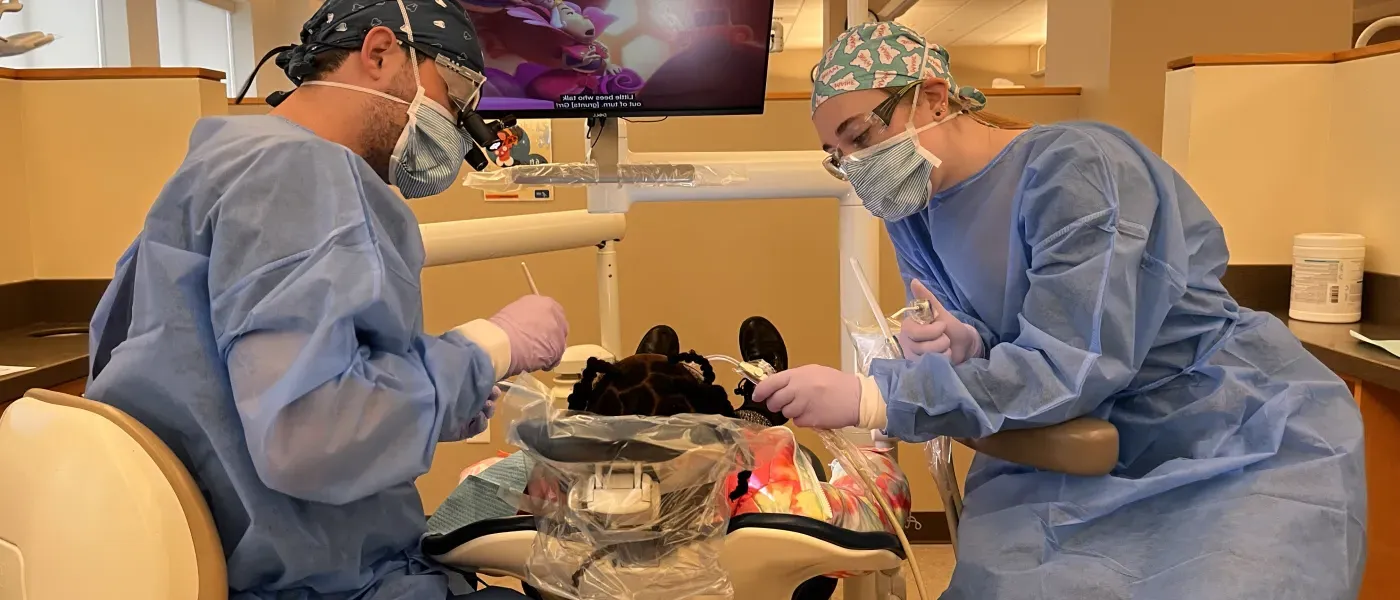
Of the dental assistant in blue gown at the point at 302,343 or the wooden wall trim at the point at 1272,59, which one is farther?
the wooden wall trim at the point at 1272,59

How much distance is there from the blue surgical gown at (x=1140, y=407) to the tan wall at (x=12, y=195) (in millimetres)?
2082

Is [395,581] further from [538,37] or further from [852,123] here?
[538,37]

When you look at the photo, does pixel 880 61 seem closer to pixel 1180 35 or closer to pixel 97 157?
pixel 1180 35

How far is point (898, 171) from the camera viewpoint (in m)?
1.42

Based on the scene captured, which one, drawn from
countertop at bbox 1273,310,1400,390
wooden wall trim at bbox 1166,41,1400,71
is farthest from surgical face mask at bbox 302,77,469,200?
wooden wall trim at bbox 1166,41,1400,71

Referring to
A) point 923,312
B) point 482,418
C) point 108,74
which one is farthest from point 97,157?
point 923,312

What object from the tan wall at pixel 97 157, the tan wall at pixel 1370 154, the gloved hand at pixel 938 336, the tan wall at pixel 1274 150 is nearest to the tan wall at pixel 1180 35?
the tan wall at pixel 1274 150

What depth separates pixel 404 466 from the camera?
37.5 inches

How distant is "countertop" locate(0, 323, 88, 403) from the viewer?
1683 millimetres

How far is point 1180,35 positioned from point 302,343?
2547mm

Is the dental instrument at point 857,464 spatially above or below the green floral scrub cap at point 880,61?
below

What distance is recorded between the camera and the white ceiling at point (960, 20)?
7.43 meters

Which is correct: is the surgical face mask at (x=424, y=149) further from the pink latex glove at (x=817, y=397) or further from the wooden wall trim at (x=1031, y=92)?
the wooden wall trim at (x=1031, y=92)

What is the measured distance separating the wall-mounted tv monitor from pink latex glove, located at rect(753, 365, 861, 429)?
81cm
